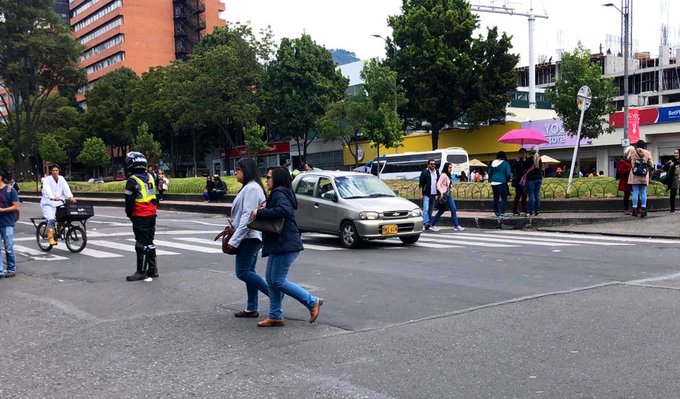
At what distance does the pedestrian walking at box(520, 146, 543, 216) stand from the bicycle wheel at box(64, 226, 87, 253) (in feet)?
35.9

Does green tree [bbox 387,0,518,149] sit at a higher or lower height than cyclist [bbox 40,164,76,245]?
higher

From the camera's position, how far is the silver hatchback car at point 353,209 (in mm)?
12930

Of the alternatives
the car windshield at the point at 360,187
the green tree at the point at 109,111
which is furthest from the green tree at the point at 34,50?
the car windshield at the point at 360,187

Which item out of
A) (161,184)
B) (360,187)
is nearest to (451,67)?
(161,184)

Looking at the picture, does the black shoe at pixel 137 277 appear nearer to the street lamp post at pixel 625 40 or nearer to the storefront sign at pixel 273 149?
the street lamp post at pixel 625 40

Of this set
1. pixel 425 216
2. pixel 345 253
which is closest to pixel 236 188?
pixel 425 216

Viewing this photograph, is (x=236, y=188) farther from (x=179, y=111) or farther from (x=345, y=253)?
(x=179, y=111)

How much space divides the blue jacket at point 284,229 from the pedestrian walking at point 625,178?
12.0 meters

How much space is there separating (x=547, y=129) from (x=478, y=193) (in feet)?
83.1

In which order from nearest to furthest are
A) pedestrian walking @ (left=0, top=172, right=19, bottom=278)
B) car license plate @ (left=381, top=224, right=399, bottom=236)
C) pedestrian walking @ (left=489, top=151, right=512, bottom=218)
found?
pedestrian walking @ (left=0, top=172, right=19, bottom=278) < car license plate @ (left=381, top=224, right=399, bottom=236) < pedestrian walking @ (left=489, top=151, right=512, bottom=218)

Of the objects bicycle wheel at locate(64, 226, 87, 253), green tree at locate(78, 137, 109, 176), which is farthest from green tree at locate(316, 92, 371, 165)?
bicycle wheel at locate(64, 226, 87, 253)

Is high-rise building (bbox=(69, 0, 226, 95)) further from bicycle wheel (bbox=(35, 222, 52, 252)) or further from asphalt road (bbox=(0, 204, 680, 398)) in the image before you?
asphalt road (bbox=(0, 204, 680, 398))

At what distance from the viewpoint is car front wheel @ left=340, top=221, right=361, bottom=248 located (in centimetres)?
1312

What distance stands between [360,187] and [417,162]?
29.4 metres
